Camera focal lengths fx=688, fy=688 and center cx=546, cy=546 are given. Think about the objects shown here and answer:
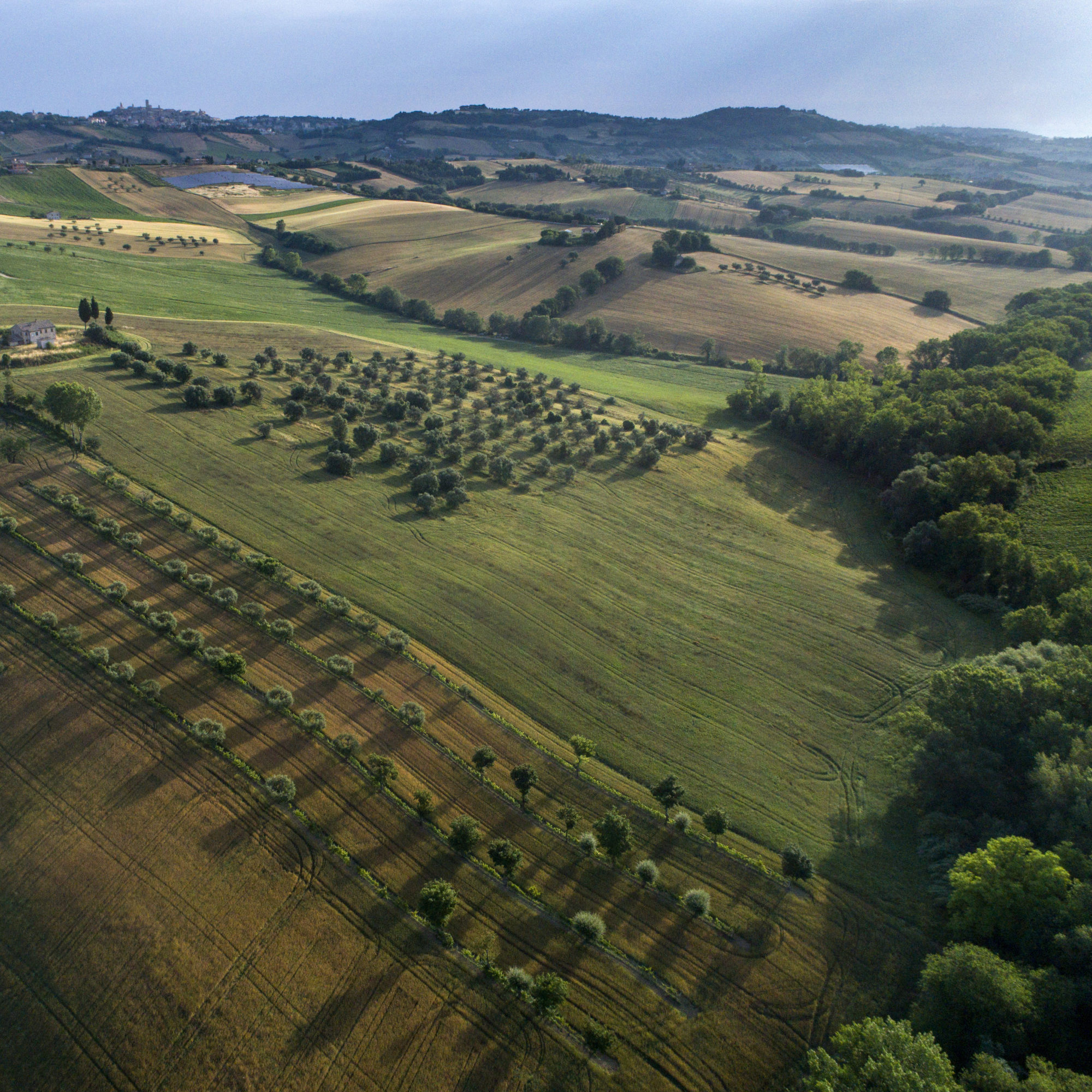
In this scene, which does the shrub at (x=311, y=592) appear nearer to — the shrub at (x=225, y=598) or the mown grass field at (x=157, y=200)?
the shrub at (x=225, y=598)

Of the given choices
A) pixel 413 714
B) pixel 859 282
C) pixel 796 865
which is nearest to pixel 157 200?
pixel 859 282

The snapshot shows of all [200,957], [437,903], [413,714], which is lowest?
[200,957]

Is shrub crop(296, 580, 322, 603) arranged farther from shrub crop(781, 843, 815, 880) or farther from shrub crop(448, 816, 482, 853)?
shrub crop(781, 843, 815, 880)

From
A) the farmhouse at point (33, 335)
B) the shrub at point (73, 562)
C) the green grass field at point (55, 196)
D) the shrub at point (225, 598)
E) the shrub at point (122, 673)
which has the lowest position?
the shrub at point (122, 673)

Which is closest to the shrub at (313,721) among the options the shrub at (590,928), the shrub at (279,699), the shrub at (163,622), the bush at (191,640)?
the shrub at (279,699)

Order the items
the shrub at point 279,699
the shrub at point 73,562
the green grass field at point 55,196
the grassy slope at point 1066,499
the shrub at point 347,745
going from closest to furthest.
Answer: the shrub at point 347,745
the shrub at point 279,699
the shrub at point 73,562
the grassy slope at point 1066,499
the green grass field at point 55,196

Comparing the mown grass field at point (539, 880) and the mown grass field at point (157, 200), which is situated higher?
the mown grass field at point (157, 200)

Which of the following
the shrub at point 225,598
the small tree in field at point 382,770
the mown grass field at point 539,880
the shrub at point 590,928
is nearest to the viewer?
the mown grass field at point 539,880

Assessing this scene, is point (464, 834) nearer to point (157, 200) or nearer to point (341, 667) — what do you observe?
point (341, 667)
